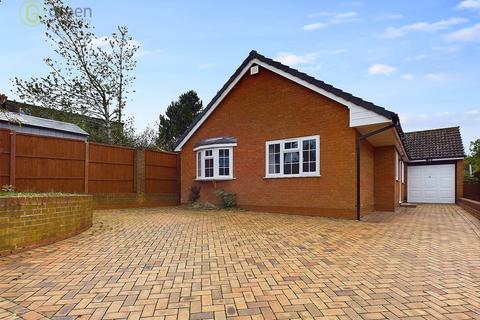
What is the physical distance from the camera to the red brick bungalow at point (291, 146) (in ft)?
35.2

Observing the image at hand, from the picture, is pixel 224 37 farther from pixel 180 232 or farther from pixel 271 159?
pixel 180 232

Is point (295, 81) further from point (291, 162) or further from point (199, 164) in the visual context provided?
point (199, 164)

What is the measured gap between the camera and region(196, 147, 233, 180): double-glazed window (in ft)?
46.9

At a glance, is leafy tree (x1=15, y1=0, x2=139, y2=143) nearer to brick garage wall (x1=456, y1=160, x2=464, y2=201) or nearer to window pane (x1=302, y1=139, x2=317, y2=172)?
window pane (x1=302, y1=139, x2=317, y2=172)

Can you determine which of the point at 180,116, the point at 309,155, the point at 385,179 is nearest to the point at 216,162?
the point at 309,155

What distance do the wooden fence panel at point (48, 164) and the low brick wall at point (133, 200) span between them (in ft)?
3.68

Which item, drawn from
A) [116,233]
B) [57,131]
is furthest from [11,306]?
[57,131]

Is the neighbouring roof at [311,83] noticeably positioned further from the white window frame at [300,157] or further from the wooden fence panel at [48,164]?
the wooden fence panel at [48,164]

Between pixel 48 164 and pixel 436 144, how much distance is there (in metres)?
22.1

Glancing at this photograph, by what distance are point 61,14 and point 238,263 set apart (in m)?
21.9

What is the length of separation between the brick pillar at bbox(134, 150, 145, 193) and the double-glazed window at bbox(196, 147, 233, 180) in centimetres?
279

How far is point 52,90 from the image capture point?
2094 centimetres

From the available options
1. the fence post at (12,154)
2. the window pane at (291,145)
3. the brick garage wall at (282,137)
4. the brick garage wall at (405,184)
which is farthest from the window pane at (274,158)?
the brick garage wall at (405,184)

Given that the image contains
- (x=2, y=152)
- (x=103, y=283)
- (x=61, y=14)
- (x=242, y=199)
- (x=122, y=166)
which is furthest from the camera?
(x=61, y=14)
